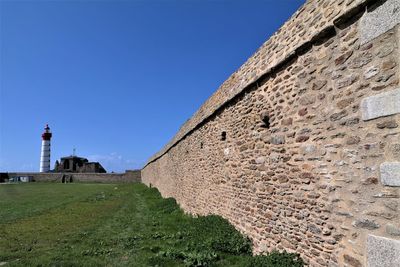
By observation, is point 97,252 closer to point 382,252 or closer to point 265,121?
point 265,121

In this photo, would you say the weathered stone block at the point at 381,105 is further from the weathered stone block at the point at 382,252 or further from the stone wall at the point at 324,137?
the weathered stone block at the point at 382,252

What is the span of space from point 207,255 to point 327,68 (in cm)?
377

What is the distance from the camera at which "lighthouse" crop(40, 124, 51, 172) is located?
59.7m

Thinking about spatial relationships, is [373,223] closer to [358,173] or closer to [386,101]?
[358,173]

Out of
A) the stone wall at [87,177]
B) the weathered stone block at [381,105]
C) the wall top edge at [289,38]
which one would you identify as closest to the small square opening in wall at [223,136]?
the wall top edge at [289,38]

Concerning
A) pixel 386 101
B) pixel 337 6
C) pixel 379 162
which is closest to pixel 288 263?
pixel 379 162

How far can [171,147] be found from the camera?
60.1 feet

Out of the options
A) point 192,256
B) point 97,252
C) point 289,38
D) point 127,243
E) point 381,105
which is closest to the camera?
point 381,105

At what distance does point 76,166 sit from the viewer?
207 ft

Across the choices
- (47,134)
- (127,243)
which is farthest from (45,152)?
(127,243)

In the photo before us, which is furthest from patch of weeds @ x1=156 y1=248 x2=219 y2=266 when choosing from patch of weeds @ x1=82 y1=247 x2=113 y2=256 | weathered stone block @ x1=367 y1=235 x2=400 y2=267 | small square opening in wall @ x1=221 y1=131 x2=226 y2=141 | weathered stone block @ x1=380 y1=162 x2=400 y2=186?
weathered stone block @ x1=380 y1=162 x2=400 y2=186

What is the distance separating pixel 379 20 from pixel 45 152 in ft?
205

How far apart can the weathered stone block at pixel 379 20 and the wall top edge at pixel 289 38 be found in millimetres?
154

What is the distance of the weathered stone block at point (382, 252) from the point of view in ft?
11.7
